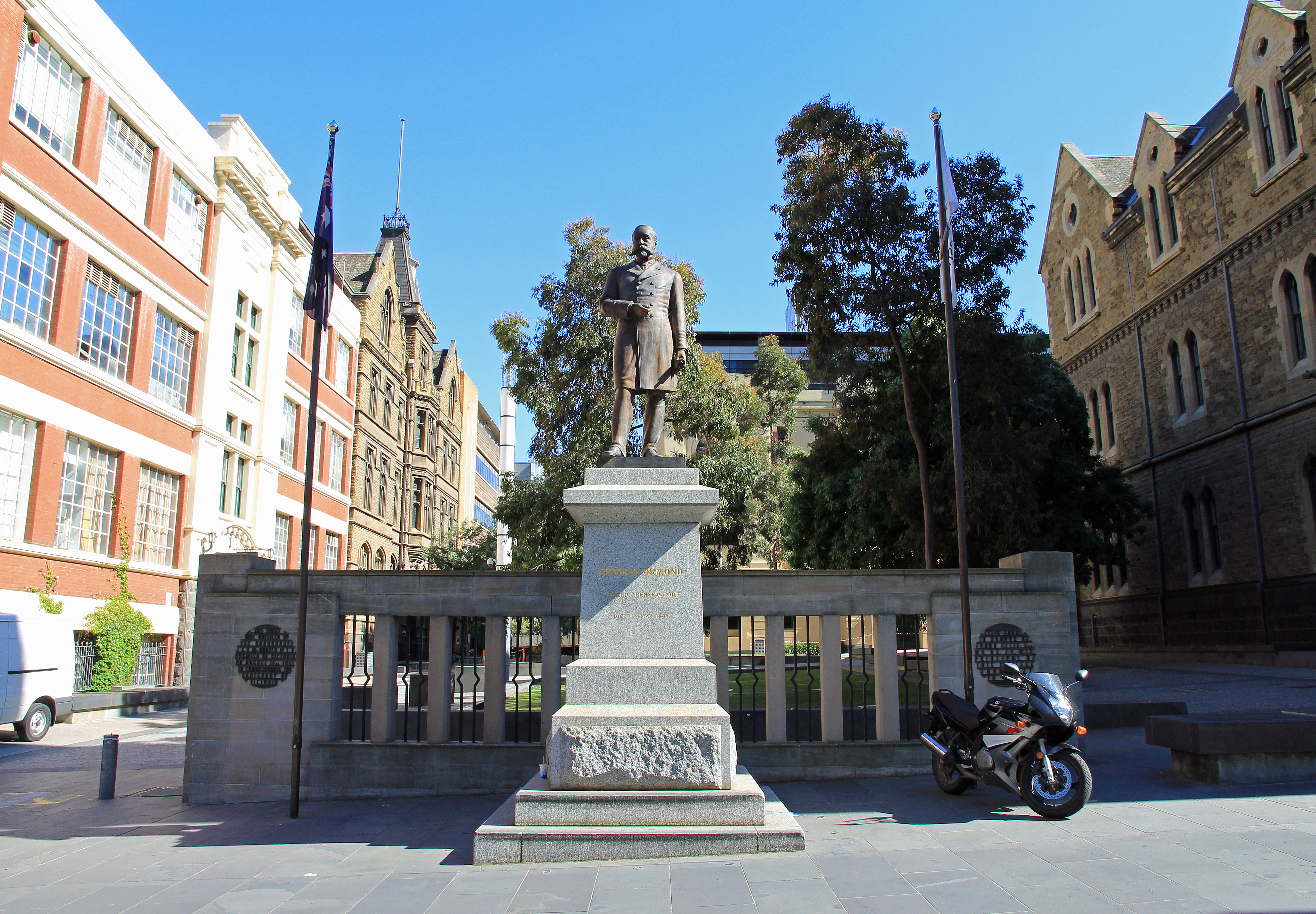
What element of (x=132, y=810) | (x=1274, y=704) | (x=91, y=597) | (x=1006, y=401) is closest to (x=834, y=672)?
(x=132, y=810)

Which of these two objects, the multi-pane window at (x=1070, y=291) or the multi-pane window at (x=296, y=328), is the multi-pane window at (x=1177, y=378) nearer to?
the multi-pane window at (x=1070, y=291)

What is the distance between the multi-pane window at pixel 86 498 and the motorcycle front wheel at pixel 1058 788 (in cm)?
2225

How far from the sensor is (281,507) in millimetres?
34094

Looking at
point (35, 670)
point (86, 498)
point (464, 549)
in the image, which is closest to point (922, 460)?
point (35, 670)

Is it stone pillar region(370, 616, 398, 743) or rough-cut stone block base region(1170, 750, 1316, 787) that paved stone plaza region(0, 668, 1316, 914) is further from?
stone pillar region(370, 616, 398, 743)

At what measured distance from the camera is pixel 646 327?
8969 millimetres

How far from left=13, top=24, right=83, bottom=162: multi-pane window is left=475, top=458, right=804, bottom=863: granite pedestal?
20121 millimetres

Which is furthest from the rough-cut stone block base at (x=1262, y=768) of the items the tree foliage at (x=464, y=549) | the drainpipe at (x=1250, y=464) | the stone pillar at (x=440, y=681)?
the tree foliage at (x=464, y=549)

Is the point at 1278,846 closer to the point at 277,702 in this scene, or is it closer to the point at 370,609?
the point at 370,609

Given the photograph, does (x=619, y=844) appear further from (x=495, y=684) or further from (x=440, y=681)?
(x=440, y=681)

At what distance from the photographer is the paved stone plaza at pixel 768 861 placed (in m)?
5.76

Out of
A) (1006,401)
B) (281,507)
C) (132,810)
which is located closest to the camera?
(132,810)

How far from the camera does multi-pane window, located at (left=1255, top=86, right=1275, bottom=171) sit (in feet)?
88.2

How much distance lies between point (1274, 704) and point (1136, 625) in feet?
67.5
